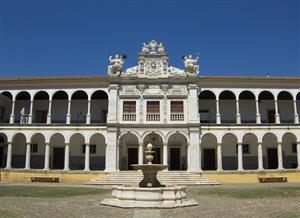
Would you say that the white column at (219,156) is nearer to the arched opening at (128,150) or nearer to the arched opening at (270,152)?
the arched opening at (270,152)

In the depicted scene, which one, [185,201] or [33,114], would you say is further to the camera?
[33,114]

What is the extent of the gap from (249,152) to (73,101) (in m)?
17.2

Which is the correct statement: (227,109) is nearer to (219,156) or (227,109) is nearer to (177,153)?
(219,156)

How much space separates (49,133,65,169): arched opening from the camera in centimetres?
3494

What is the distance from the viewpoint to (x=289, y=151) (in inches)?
1368

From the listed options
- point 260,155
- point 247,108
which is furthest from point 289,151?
point 247,108

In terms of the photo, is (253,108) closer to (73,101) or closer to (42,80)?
(73,101)

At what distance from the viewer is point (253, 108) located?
3512 cm

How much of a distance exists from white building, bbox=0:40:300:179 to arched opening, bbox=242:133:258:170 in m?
0.09

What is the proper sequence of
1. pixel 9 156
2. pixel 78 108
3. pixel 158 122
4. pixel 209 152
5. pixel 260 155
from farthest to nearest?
pixel 78 108 < pixel 209 152 < pixel 9 156 < pixel 158 122 < pixel 260 155

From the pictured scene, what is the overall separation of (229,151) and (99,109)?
12.8 m

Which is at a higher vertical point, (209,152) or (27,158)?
(209,152)

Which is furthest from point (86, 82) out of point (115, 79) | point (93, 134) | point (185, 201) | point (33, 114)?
point (185, 201)

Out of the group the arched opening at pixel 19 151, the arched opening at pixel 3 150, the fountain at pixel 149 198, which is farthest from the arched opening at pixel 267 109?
the arched opening at pixel 3 150
